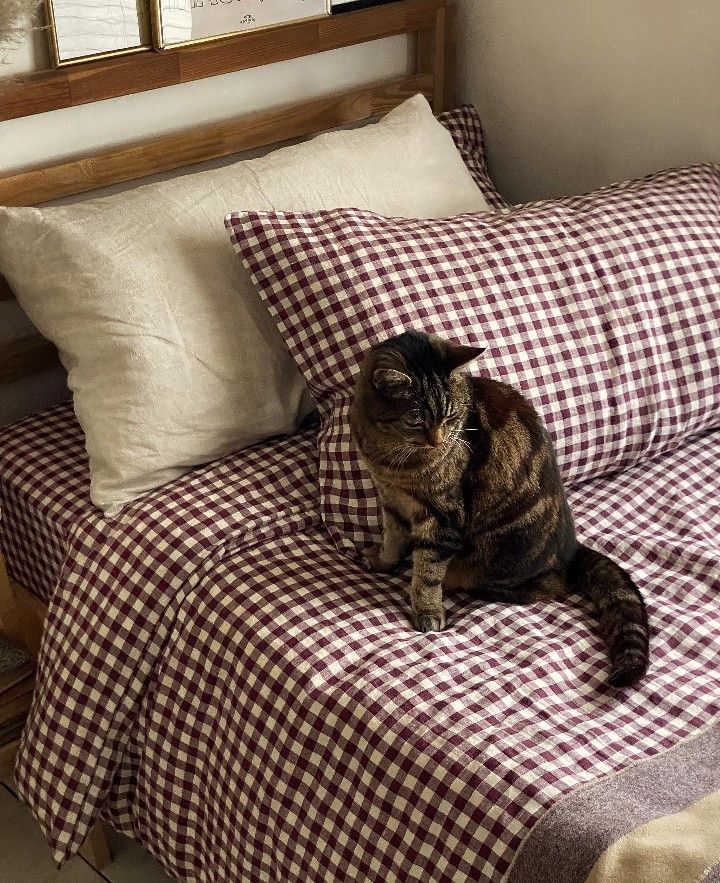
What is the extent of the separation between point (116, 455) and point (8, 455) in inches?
10.7

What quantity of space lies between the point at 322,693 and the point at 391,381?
1.24ft

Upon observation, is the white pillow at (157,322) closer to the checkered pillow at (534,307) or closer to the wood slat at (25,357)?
the checkered pillow at (534,307)

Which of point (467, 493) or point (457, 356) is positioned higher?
point (457, 356)

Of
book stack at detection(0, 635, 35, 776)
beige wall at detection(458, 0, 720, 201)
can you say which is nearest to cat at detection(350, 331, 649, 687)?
book stack at detection(0, 635, 35, 776)

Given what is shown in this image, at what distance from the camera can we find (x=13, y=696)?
1624 millimetres

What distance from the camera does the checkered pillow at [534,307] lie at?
1511 millimetres

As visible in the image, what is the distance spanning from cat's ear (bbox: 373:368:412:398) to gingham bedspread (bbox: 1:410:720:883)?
11.0 inches

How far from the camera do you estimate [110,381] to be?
154 cm

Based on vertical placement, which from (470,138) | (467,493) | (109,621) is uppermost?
(470,138)

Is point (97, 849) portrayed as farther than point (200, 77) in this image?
No

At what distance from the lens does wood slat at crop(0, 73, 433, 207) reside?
66.2 inches

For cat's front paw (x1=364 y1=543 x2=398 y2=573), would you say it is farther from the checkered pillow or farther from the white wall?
the white wall

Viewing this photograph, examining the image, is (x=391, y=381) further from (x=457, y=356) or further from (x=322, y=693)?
(x=322, y=693)

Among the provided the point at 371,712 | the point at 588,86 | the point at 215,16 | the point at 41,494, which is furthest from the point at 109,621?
the point at 588,86
